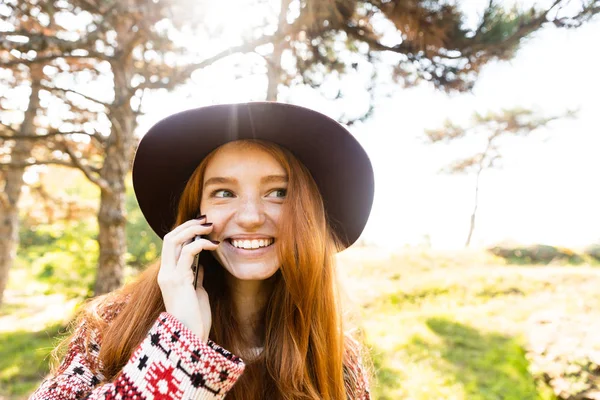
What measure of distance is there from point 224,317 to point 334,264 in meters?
0.50

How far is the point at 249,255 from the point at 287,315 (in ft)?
1.13

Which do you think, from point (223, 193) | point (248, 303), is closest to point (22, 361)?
point (248, 303)

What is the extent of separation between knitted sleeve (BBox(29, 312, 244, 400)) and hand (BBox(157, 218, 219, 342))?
0.15 feet

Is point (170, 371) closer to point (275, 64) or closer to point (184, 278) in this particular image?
point (184, 278)

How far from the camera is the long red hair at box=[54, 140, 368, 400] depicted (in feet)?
4.76

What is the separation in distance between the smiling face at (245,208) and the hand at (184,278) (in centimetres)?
9

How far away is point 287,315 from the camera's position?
5.31ft

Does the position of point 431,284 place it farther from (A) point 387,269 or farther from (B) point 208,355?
(B) point 208,355

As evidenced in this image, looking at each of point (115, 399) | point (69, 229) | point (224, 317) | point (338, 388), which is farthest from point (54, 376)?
point (69, 229)

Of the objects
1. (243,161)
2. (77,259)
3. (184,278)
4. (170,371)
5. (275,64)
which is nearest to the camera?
(170,371)

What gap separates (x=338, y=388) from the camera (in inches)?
60.4

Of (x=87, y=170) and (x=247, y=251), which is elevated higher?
(x=87, y=170)

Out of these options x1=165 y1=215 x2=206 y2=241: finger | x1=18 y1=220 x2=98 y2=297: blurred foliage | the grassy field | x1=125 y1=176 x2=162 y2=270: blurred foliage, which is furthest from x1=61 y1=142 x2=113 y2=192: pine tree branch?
x1=125 y1=176 x2=162 y2=270: blurred foliage

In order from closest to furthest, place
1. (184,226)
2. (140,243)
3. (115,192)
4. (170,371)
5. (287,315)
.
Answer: (170,371) → (184,226) → (287,315) → (115,192) → (140,243)
